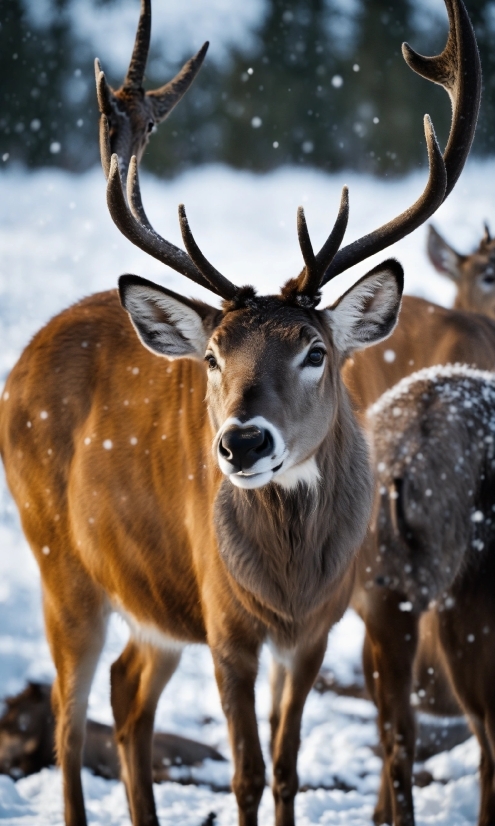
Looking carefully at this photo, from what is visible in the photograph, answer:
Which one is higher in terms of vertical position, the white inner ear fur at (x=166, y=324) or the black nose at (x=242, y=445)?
the white inner ear fur at (x=166, y=324)

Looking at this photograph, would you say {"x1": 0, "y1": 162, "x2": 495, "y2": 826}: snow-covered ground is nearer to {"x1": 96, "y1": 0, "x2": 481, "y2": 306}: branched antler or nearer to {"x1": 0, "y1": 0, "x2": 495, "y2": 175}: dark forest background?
{"x1": 0, "y1": 0, "x2": 495, "y2": 175}: dark forest background

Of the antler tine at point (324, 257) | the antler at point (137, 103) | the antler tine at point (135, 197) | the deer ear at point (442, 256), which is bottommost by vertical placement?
the antler tine at point (324, 257)

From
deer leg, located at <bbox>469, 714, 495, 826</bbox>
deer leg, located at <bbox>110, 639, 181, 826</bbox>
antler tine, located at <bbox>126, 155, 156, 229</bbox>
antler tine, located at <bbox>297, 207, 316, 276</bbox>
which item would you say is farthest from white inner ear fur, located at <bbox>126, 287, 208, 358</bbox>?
deer leg, located at <bbox>469, 714, 495, 826</bbox>

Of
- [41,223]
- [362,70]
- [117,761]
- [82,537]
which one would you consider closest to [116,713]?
[117,761]

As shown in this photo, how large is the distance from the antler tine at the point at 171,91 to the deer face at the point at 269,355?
176 centimetres

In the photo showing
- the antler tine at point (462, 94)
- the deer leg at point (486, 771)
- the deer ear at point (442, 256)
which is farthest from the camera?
the deer ear at point (442, 256)

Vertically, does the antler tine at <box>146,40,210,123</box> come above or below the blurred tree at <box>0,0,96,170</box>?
below

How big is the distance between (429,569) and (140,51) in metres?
2.84

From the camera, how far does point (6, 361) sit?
10.5 meters

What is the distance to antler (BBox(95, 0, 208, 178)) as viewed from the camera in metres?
4.97

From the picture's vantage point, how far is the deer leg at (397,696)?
4.40m

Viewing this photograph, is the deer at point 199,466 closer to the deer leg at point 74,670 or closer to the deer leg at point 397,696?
the deer leg at point 74,670

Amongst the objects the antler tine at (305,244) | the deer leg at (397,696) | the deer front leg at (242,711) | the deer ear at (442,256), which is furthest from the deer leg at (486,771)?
the deer ear at (442,256)

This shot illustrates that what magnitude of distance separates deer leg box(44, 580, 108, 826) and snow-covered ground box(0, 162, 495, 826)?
0.29m
